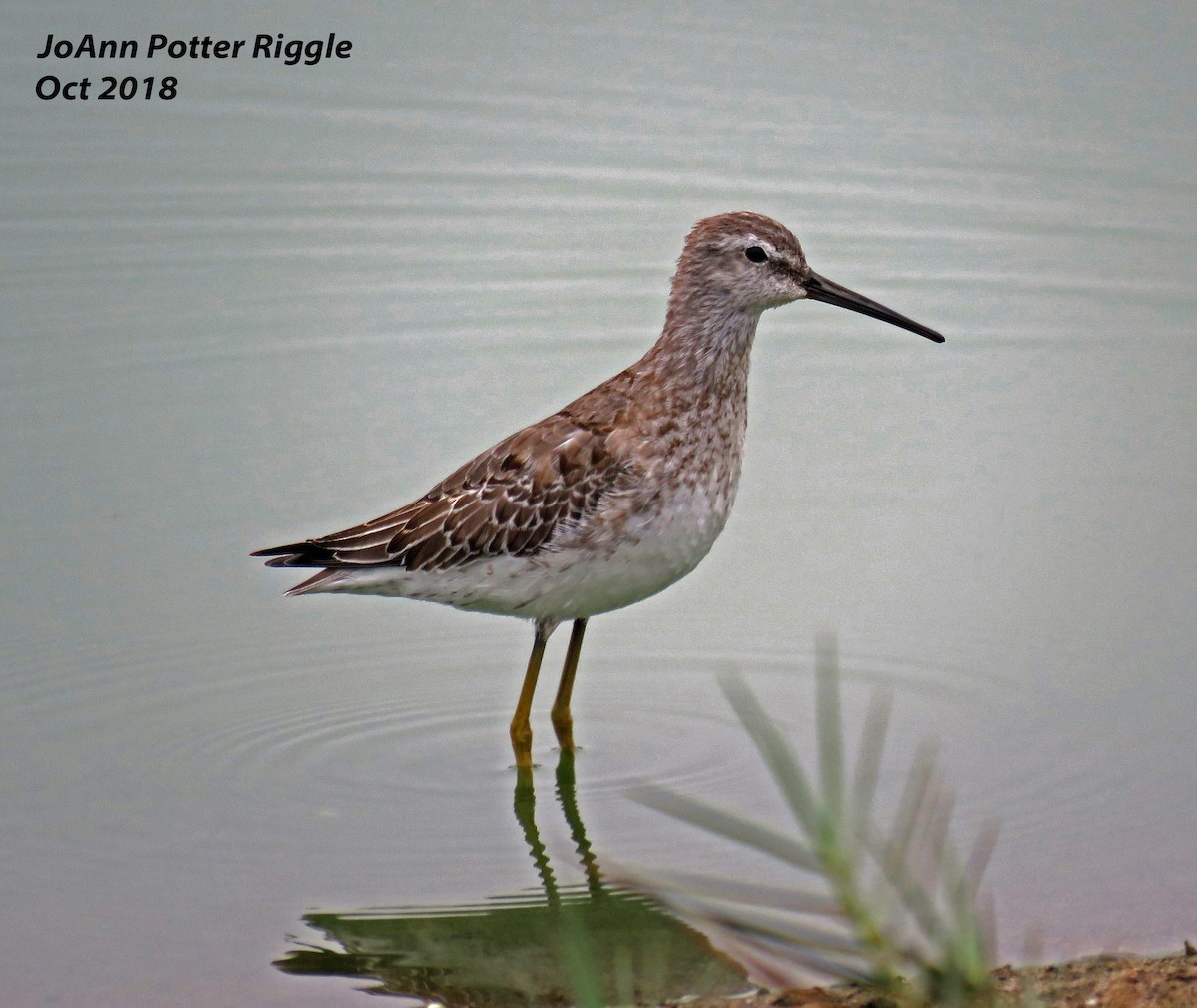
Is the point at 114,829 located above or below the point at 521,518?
below

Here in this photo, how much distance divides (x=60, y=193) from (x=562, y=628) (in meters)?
8.28

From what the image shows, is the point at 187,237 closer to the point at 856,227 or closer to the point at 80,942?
the point at 856,227

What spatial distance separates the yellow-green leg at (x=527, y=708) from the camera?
842 centimetres

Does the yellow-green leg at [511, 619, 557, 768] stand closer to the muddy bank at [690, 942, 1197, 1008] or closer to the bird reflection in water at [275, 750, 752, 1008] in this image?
the bird reflection in water at [275, 750, 752, 1008]

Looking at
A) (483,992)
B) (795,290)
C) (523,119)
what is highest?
(523,119)

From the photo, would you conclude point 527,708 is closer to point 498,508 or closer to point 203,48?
point 498,508

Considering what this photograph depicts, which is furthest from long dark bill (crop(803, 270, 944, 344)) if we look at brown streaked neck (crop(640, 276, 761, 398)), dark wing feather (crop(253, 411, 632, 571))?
dark wing feather (crop(253, 411, 632, 571))

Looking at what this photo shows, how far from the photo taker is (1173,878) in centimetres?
716

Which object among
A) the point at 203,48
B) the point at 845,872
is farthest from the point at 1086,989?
the point at 203,48

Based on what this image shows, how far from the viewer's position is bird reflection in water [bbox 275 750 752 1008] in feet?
20.9

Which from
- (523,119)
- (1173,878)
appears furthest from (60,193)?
(1173,878)

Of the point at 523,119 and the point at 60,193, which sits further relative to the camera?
the point at 523,119

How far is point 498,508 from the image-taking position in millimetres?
8336

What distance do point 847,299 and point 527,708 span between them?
2359mm
